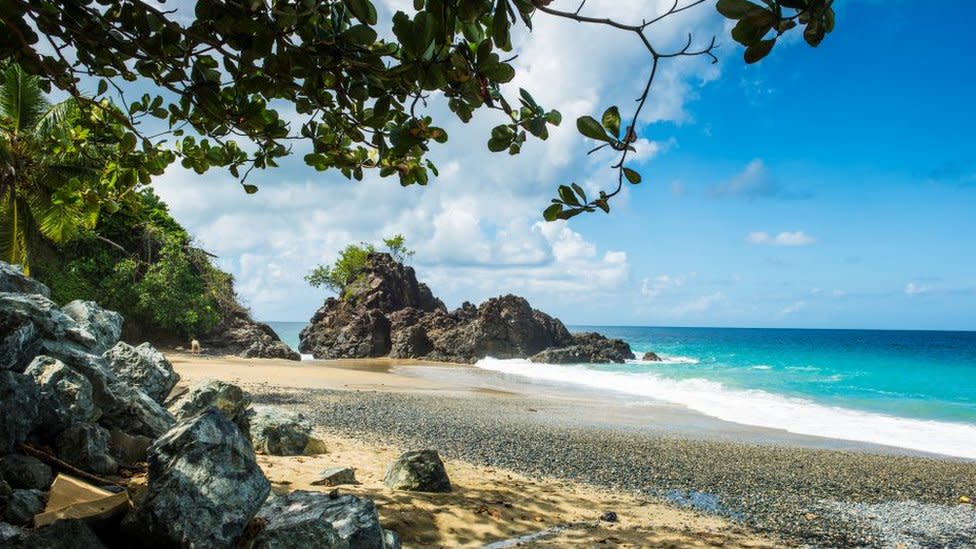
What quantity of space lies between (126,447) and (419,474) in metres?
2.62

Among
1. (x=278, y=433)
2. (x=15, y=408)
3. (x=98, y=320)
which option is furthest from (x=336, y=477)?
(x=98, y=320)

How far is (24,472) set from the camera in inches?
156

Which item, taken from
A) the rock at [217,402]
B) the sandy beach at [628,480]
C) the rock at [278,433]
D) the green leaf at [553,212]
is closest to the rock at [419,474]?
the sandy beach at [628,480]

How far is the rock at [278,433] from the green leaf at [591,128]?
6.42 m

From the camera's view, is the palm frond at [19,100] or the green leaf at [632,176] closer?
the green leaf at [632,176]

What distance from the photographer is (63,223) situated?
39.1ft

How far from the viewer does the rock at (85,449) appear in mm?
4516

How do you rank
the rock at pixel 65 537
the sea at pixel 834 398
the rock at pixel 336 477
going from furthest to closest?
1. the sea at pixel 834 398
2. the rock at pixel 336 477
3. the rock at pixel 65 537

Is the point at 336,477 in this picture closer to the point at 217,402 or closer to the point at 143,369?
the point at 217,402

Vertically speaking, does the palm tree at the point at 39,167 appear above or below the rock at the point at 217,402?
above

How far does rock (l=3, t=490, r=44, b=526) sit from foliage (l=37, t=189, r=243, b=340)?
2553 cm

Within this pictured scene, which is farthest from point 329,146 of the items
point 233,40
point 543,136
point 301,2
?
point 543,136

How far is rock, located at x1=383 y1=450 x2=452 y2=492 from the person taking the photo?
6.23 metres

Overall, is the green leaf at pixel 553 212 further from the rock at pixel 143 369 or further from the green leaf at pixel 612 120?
the rock at pixel 143 369
